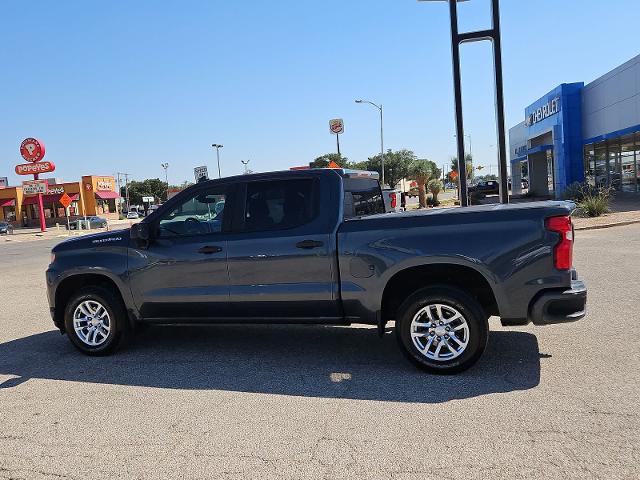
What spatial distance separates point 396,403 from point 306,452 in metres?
1.03

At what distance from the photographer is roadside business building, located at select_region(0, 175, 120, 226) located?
239ft

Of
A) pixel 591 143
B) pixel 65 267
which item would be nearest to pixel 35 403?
pixel 65 267

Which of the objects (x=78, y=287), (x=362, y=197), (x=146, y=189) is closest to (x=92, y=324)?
(x=78, y=287)

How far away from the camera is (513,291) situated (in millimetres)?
4801

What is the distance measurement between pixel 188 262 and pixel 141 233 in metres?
0.57

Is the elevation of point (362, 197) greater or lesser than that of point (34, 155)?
lesser

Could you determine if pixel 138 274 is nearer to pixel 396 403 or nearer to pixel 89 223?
pixel 396 403

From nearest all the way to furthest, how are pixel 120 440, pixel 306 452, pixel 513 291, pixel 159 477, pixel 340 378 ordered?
pixel 159 477 < pixel 306 452 < pixel 120 440 < pixel 513 291 < pixel 340 378

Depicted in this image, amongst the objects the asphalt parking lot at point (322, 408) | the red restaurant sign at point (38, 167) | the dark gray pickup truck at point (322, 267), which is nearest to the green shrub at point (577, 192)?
the asphalt parking lot at point (322, 408)

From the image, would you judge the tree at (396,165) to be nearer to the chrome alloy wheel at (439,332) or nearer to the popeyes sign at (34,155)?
the popeyes sign at (34,155)

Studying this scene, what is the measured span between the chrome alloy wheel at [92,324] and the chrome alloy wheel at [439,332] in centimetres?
331

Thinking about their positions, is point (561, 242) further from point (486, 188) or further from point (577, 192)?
point (486, 188)

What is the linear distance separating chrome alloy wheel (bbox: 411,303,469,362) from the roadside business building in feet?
241

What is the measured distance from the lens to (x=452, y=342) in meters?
4.99
